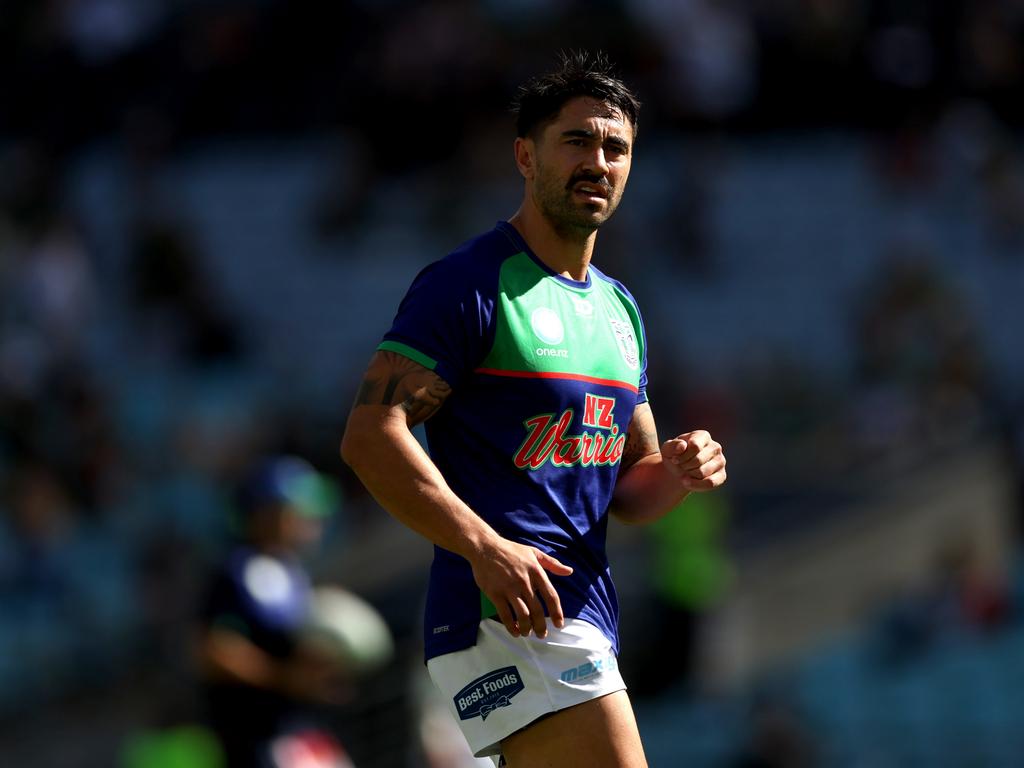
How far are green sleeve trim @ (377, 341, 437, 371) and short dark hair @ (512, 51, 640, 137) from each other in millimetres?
728

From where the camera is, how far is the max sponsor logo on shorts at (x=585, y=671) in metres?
4.46

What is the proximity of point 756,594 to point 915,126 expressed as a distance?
18.3 feet

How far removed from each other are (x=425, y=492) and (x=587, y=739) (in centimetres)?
76

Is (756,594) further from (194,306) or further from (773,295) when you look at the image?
(194,306)

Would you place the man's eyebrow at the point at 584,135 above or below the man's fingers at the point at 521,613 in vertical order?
above

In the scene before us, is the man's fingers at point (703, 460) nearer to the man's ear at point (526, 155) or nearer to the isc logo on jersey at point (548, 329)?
the isc logo on jersey at point (548, 329)

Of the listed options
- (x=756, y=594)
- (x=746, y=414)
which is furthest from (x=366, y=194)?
(x=756, y=594)

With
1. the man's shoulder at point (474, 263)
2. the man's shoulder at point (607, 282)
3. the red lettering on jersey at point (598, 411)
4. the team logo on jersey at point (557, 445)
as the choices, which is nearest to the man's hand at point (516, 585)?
the team logo on jersey at point (557, 445)

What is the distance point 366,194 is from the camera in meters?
19.2

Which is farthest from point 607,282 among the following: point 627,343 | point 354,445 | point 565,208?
point 354,445

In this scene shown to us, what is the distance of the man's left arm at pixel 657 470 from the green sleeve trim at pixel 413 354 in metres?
0.68

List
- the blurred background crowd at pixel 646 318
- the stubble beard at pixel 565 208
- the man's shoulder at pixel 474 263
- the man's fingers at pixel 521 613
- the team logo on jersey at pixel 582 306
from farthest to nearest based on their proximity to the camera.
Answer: the blurred background crowd at pixel 646 318 → the team logo on jersey at pixel 582 306 → the stubble beard at pixel 565 208 → the man's shoulder at pixel 474 263 → the man's fingers at pixel 521 613

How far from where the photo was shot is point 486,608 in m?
4.52

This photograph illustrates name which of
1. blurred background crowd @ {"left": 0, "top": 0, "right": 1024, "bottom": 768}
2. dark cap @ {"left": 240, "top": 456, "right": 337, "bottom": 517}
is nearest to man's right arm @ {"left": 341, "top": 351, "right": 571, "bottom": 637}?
dark cap @ {"left": 240, "top": 456, "right": 337, "bottom": 517}
